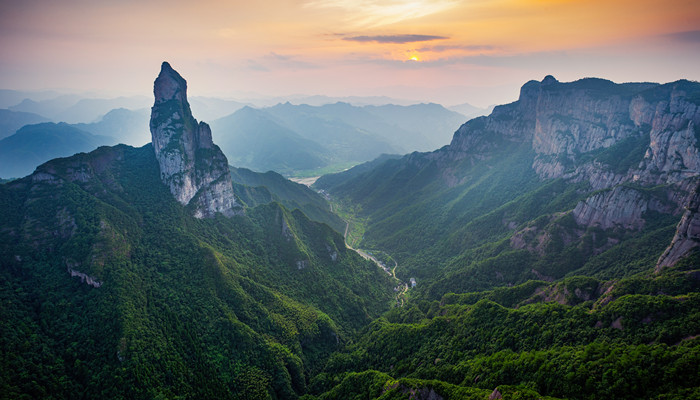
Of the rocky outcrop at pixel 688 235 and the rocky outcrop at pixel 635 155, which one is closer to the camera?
the rocky outcrop at pixel 688 235

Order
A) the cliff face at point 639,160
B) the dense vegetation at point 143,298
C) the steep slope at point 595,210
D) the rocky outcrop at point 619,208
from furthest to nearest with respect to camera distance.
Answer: the rocky outcrop at point 619,208 < the cliff face at point 639,160 < the steep slope at point 595,210 < the dense vegetation at point 143,298

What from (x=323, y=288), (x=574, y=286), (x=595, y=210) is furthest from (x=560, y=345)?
(x=323, y=288)

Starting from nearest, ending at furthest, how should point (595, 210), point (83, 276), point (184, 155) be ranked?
point (83, 276), point (595, 210), point (184, 155)

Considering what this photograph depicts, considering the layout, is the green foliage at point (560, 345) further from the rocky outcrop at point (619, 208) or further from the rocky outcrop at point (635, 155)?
the rocky outcrop at point (635, 155)

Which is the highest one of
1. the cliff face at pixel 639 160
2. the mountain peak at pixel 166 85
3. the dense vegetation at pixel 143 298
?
the mountain peak at pixel 166 85

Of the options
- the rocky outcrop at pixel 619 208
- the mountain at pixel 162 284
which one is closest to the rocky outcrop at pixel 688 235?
the rocky outcrop at pixel 619 208

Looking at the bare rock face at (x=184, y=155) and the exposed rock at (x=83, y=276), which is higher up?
the bare rock face at (x=184, y=155)

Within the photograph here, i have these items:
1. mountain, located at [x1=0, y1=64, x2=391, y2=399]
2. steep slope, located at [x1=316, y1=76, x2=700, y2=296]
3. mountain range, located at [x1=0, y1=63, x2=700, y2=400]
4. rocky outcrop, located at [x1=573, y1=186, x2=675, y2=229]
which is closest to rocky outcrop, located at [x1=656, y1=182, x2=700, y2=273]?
mountain range, located at [x1=0, y1=63, x2=700, y2=400]

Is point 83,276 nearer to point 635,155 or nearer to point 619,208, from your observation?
point 619,208
